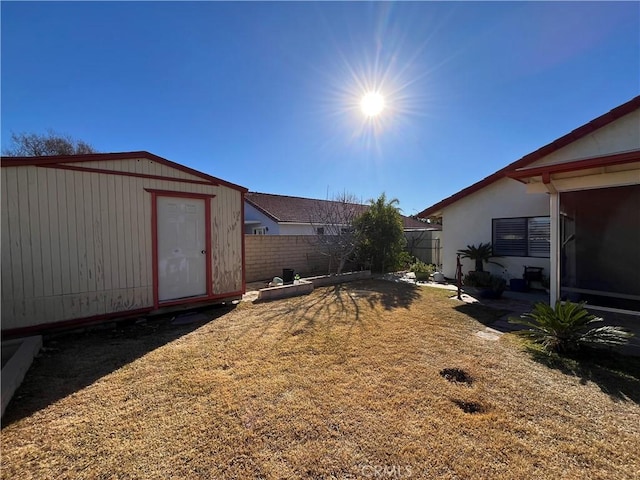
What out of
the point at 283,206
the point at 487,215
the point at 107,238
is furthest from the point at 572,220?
the point at 283,206

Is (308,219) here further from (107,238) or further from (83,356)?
(83,356)

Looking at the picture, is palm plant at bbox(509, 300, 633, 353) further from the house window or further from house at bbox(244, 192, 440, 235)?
house at bbox(244, 192, 440, 235)

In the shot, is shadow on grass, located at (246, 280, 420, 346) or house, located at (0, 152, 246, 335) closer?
house, located at (0, 152, 246, 335)

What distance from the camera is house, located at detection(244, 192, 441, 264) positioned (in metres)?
11.6

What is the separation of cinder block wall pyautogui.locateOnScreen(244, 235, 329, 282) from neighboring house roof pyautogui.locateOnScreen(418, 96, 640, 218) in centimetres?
544

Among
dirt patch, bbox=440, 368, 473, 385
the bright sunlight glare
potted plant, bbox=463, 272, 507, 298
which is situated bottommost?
dirt patch, bbox=440, 368, 473, 385

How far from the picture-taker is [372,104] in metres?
8.84

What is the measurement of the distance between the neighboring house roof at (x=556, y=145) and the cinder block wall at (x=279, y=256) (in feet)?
17.9

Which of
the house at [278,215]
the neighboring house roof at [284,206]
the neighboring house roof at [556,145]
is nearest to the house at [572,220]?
the neighboring house roof at [556,145]

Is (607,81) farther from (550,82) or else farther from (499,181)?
(499,181)

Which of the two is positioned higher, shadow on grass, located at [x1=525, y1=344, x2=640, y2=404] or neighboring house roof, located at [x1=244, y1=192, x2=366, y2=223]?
neighboring house roof, located at [x1=244, y1=192, x2=366, y2=223]

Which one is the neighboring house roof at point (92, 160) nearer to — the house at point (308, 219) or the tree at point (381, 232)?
the house at point (308, 219)

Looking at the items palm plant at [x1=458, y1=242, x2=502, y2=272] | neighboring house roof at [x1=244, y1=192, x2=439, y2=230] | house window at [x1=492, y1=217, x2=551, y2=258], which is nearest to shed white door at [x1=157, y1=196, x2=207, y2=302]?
palm plant at [x1=458, y1=242, x2=502, y2=272]

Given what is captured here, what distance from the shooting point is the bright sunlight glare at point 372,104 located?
8466 millimetres
